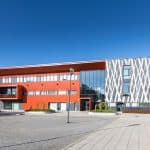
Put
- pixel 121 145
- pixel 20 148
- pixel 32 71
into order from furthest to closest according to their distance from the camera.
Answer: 1. pixel 32 71
2. pixel 121 145
3. pixel 20 148

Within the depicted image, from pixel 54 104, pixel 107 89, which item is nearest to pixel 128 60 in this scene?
pixel 107 89

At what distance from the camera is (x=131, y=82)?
2386 inches

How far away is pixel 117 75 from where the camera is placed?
61.9 m

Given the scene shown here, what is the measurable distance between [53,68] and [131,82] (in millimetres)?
18468

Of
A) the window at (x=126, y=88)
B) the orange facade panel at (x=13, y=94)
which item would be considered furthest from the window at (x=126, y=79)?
the orange facade panel at (x=13, y=94)

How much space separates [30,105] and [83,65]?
682 inches

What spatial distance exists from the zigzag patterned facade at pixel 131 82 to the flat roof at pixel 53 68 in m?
2.95

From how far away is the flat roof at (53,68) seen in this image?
208ft

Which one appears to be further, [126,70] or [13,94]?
[13,94]

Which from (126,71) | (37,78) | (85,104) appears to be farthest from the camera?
(37,78)

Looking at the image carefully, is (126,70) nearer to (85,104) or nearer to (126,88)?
(126,88)

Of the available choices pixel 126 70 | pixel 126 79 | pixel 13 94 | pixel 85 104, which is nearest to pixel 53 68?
pixel 85 104

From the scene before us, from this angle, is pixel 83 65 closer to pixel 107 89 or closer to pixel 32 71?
pixel 107 89

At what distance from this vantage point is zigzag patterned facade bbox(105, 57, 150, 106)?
59531mm
